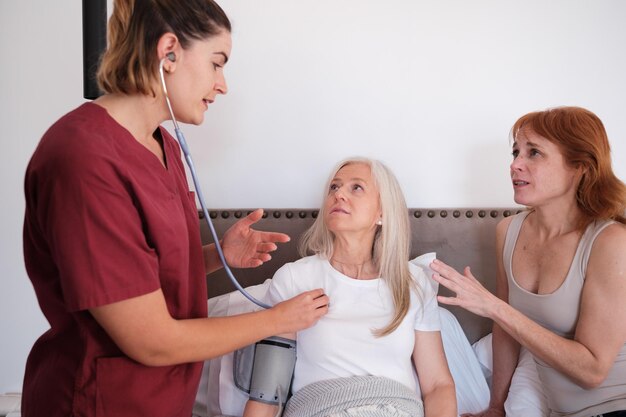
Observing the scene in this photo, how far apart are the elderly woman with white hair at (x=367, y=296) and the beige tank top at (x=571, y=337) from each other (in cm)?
29

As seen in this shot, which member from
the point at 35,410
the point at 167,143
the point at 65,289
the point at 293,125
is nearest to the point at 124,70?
the point at 167,143

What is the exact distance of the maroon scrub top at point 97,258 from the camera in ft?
2.71

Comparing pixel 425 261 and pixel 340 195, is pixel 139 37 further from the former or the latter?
pixel 425 261

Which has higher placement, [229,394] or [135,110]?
[135,110]

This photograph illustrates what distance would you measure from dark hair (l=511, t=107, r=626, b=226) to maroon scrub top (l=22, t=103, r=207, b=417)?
107 cm

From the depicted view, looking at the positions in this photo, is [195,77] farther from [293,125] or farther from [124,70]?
[293,125]

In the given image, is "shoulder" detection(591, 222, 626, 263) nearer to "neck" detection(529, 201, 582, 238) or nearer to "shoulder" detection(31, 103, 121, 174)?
"neck" detection(529, 201, 582, 238)

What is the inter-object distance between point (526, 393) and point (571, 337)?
242mm

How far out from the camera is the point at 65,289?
2.77ft

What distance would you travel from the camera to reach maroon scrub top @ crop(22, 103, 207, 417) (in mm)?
827

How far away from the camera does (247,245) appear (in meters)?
1.34

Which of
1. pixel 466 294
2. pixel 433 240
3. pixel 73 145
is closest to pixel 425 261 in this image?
pixel 433 240

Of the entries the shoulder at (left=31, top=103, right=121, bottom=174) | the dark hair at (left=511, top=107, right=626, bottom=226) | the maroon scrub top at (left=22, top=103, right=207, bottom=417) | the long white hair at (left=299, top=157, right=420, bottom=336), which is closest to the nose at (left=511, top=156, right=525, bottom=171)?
the dark hair at (left=511, top=107, right=626, bottom=226)

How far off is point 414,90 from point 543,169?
0.66 metres
